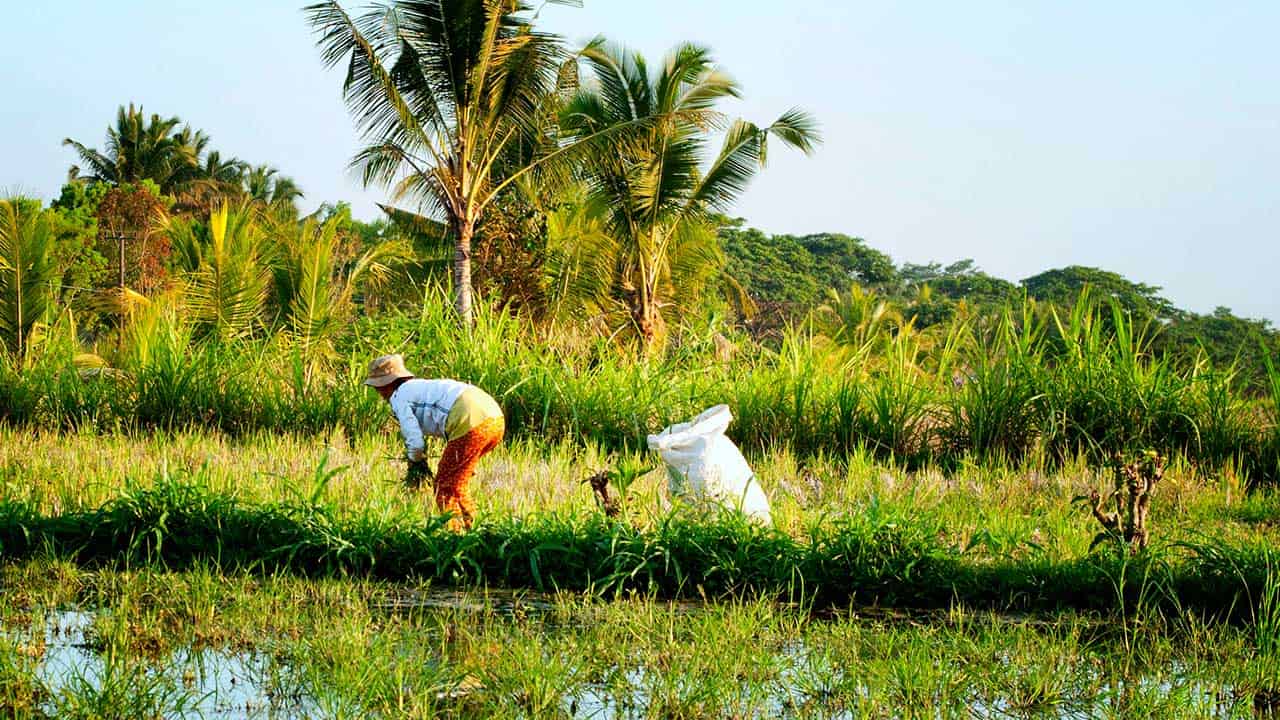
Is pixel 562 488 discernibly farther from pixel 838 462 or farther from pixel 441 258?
pixel 441 258


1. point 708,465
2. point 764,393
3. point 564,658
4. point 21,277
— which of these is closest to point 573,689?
point 564,658

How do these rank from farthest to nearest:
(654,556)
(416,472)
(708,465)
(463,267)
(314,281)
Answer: (463,267)
(314,281)
(416,472)
(708,465)
(654,556)

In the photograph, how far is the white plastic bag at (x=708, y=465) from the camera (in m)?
5.98

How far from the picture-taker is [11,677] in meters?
3.49

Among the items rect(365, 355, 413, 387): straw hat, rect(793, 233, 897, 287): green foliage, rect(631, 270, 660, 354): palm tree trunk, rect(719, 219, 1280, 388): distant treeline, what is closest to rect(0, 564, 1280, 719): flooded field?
rect(365, 355, 413, 387): straw hat

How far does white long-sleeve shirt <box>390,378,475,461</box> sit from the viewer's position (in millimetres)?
6078

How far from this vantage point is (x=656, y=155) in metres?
20.9

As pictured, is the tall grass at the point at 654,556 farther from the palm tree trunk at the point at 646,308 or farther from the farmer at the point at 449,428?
the palm tree trunk at the point at 646,308

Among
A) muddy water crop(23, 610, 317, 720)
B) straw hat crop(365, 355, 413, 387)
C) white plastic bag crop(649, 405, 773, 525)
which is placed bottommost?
muddy water crop(23, 610, 317, 720)

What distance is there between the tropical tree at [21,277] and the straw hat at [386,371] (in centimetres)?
966

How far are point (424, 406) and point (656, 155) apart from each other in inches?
602

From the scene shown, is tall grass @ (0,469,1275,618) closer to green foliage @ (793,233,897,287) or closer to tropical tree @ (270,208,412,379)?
tropical tree @ (270,208,412,379)

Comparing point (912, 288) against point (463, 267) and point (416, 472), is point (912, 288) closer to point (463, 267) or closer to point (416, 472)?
point (463, 267)

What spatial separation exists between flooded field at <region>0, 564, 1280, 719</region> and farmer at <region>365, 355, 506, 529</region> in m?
1.23
